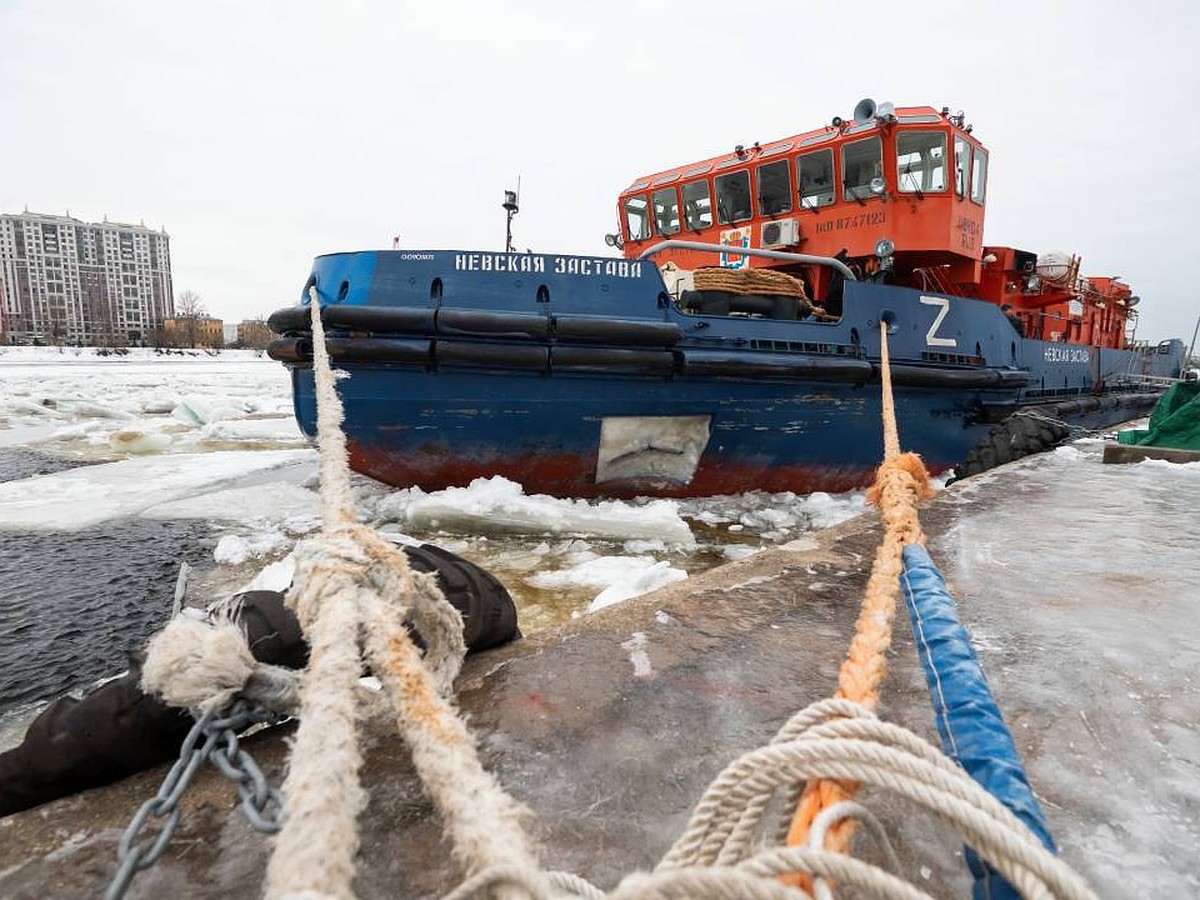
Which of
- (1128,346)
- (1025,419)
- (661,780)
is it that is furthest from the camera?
(1128,346)

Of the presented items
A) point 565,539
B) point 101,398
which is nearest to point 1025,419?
point 565,539

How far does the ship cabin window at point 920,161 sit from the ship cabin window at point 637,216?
9.60ft

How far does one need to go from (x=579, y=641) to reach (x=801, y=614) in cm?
65

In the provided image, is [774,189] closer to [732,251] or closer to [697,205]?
[697,205]

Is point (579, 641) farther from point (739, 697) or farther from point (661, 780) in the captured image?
point (661, 780)

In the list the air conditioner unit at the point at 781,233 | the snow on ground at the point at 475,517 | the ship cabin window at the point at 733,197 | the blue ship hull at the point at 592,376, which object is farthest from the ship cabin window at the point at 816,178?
the snow on ground at the point at 475,517

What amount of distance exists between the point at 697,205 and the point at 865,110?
6.90 ft

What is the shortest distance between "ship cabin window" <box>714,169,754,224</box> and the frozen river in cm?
341

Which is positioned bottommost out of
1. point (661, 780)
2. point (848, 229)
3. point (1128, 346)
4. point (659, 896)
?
point (661, 780)

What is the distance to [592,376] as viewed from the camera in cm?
465

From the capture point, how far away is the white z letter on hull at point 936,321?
5801mm

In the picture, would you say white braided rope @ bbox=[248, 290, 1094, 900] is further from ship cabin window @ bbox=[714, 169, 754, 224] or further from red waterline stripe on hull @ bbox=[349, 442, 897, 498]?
ship cabin window @ bbox=[714, 169, 754, 224]

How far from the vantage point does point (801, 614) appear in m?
1.84

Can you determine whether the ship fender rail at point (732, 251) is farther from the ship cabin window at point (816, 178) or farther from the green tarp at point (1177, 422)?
the green tarp at point (1177, 422)
